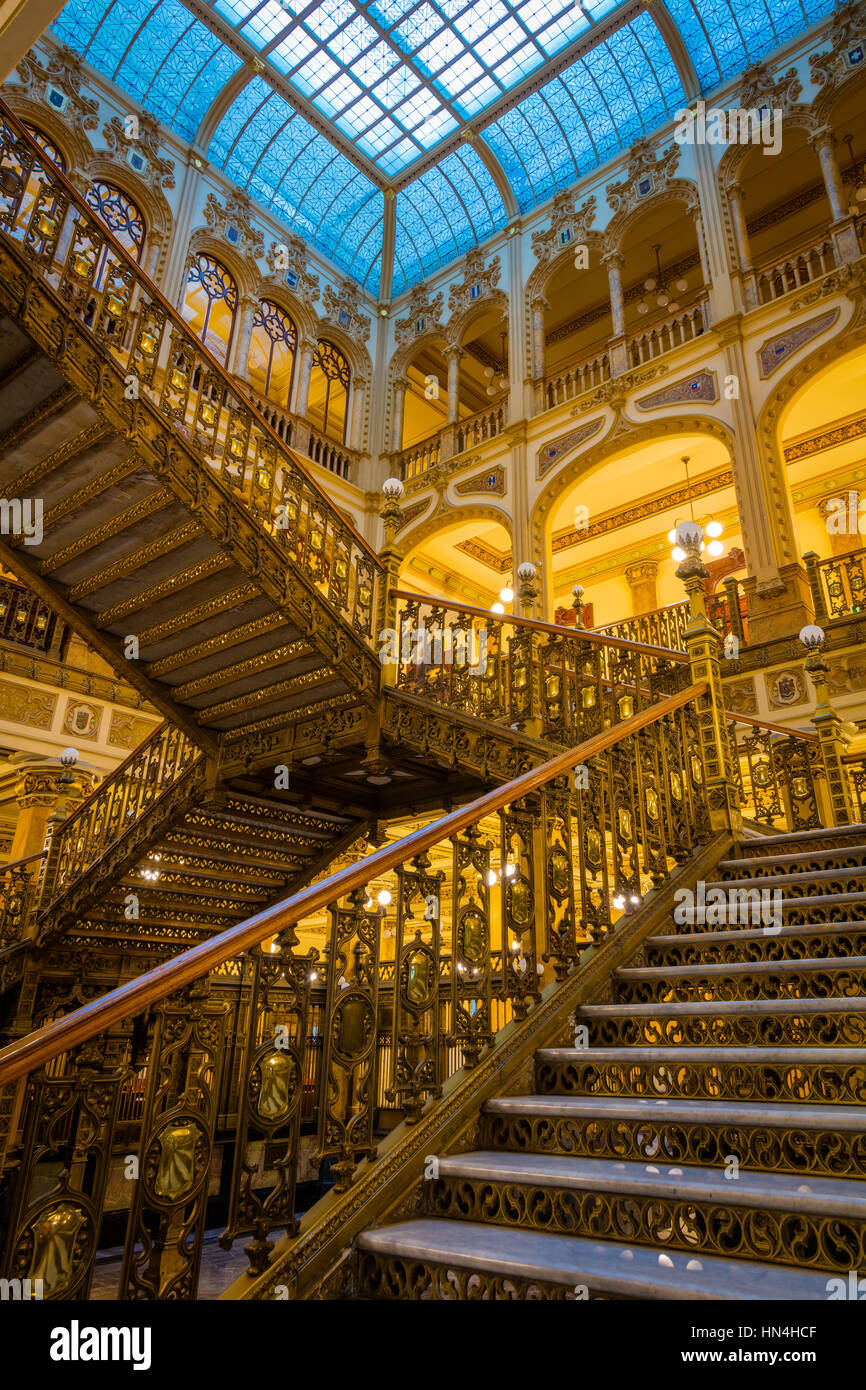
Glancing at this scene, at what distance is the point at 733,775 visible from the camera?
503 centimetres

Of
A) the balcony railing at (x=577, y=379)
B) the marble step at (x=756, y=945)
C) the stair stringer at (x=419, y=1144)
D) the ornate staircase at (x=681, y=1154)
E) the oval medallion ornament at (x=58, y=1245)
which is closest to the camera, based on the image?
the oval medallion ornament at (x=58, y=1245)

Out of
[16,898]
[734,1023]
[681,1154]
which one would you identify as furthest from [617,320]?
[681,1154]

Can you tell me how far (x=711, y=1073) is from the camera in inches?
96.0

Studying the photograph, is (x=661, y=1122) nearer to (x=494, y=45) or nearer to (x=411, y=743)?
(x=411, y=743)

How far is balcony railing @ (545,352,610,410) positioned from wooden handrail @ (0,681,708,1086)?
10381 millimetres

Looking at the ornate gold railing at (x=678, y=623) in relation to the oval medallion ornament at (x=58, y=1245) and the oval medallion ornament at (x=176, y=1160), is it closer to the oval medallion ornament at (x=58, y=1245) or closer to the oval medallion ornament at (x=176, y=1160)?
the oval medallion ornament at (x=176, y=1160)

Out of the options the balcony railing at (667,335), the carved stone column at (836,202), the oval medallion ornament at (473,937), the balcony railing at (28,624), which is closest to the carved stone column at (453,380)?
the balcony railing at (667,335)

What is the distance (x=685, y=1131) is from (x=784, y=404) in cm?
976

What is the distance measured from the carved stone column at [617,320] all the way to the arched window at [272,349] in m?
5.23

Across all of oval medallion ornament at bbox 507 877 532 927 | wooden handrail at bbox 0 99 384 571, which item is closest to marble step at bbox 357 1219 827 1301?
oval medallion ornament at bbox 507 877 532 927

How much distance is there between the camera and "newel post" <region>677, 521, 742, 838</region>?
4.74 metres

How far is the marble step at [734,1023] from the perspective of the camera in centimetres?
242

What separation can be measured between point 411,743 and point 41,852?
4.33m
